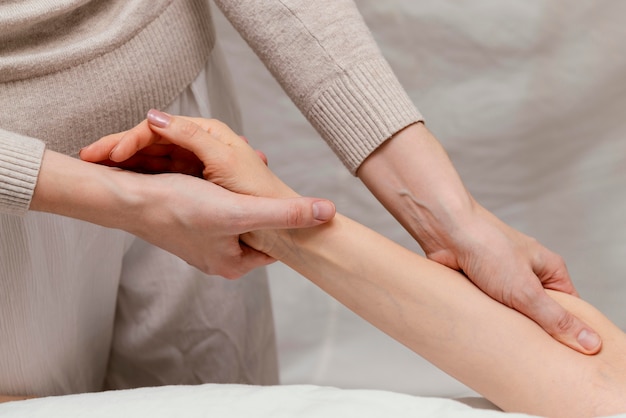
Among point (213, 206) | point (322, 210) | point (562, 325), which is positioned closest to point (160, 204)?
point (213, 206)

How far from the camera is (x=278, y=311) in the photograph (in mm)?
1673

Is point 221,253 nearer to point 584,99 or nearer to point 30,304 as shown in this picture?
point 30,304

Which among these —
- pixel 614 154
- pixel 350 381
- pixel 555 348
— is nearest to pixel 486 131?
pixel 614 154

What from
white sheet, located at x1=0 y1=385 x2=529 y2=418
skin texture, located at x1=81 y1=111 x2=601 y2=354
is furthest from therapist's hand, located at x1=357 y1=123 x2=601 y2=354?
white sheet, located at x1=0 y1=385 x2=529 y2=418

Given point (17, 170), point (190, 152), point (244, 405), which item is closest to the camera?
point (244, 405)

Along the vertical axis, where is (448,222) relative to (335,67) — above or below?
below

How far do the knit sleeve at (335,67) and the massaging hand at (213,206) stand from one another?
125mm

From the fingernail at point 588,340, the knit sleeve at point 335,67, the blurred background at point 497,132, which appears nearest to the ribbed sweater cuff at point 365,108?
the knit sleeve at point 335,67

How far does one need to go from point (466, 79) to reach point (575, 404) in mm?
831

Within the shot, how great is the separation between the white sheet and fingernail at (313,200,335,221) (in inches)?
8.1

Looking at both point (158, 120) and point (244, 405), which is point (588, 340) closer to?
point (244, 405)

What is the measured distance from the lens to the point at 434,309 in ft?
3.01

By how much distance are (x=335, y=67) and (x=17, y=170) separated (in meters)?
0.39

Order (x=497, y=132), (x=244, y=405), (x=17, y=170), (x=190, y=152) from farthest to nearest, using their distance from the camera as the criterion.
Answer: (x=497, y=132) → (x=190, y=152) → (x=17, y=170) → (x=244, y=405)
